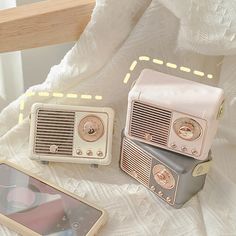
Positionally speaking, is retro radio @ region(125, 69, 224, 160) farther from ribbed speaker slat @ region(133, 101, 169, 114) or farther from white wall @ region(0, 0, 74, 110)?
white wall @ region(0, 0, 74, 110)

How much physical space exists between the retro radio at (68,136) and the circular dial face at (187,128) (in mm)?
127

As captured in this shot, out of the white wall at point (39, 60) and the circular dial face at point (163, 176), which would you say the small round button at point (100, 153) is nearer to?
the circular dial face at point (163, 176)

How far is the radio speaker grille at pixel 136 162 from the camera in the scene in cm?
73

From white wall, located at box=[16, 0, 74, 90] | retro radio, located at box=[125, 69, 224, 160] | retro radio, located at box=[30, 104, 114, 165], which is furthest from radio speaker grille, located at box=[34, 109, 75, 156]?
white wall, located at box=[16, 0, 74, 90]

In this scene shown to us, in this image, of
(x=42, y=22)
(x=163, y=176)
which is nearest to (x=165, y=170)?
(x=163, y=176)

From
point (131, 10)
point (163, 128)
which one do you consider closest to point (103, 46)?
point (131, 10)

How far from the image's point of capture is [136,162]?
746 mm

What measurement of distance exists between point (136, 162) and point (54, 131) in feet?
0.44

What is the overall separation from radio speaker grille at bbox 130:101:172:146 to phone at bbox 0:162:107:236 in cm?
13

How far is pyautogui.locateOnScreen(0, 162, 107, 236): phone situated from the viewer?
0.66m

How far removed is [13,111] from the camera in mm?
817

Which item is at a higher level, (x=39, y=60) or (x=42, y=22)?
(x=42, y=22)

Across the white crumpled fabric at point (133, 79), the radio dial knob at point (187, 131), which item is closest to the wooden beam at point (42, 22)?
the white crumpled fabric at point (133, 79)

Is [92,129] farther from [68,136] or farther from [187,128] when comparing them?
[187,128]
